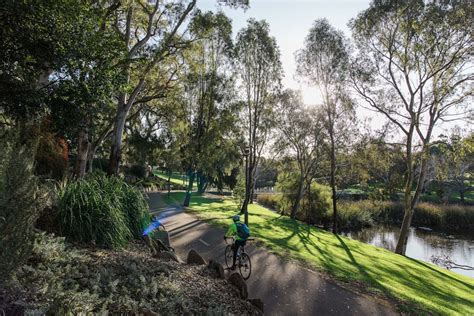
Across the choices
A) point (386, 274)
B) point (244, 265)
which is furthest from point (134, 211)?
point (386, 274)

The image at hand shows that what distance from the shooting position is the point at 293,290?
8516 mm

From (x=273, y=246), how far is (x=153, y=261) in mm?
8206

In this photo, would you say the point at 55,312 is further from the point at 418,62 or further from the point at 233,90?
the point at 233,90

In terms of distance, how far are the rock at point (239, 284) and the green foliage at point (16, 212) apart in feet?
13.4

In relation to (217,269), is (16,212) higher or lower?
higher

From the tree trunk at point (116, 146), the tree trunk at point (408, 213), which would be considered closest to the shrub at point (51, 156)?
the tree trunk at point (116, 146)

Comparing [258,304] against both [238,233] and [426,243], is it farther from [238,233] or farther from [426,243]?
[426,243]

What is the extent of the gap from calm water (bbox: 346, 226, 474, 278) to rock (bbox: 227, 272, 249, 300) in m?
18.7

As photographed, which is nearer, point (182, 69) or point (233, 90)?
point (182, 69)

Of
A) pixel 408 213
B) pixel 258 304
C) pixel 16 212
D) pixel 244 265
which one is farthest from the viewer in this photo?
pixel 408 213

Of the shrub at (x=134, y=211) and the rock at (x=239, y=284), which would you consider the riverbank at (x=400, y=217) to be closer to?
the shrub at (x=134, y=211)

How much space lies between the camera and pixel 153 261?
260 inches

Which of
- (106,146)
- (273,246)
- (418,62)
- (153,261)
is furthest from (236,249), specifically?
(106,146)

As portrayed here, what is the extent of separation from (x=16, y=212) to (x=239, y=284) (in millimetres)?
4413
